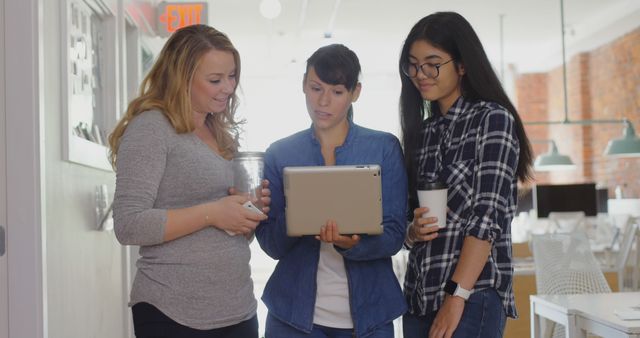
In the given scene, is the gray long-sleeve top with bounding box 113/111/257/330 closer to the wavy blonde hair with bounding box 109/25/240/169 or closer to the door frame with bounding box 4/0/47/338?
the wavy blonde hair with bounding box 109/25/240/169

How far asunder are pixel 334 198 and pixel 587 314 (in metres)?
1.32

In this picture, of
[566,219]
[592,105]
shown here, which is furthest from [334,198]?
[592,105]

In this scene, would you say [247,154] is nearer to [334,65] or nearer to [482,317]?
[334,65]

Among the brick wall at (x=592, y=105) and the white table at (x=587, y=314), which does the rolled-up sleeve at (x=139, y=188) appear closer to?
the white table at (x=587, y=314)

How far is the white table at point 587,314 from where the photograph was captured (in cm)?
237

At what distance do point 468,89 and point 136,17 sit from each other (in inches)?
101

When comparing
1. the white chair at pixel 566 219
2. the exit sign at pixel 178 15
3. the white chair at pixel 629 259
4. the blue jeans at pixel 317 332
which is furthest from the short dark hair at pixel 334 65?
the white chair at pixel 566 219

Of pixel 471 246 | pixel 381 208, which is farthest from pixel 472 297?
pixel 381 208

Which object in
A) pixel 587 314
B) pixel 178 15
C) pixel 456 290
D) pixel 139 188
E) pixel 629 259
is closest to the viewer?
pixel 139 188

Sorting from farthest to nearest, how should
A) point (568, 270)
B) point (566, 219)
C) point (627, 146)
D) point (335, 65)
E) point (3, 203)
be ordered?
point (566, 219) < point (627, 146) < point (568, 270) < point (3, 203) < point (335, 65)

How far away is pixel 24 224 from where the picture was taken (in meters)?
2.01

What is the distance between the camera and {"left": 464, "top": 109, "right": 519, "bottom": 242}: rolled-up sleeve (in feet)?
5.51

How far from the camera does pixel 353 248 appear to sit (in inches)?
67.4

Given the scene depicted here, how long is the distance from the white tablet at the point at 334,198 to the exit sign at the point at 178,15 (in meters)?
3.15
